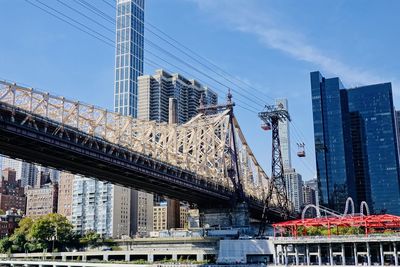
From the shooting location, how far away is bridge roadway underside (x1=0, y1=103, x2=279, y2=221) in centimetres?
6438

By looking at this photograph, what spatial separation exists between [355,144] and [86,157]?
135 meters

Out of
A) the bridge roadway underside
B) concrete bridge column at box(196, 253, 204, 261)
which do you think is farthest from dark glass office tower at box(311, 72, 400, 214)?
concrete bridge column at box(196, 253, 204, 261)

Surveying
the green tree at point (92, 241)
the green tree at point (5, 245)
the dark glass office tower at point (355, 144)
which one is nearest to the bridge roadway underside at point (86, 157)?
the green tree at point (92, 241)

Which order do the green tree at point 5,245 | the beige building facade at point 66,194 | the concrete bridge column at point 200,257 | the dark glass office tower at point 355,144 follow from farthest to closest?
the beige building facade at point 66,194 < the dark glass office tower at point 355,144 < the green tree at point 5,245 < the concrete bridge column at point 200,257

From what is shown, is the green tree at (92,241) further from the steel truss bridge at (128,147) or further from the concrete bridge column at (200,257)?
the concrete bridge column at (200,257)

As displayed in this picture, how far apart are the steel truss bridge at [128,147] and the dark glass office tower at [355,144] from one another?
49251mm

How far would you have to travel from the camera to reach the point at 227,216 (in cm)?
11831

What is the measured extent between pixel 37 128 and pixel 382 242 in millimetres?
52153

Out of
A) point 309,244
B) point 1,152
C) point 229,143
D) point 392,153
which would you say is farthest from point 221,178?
point 392,153

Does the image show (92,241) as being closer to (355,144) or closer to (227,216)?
(227,216)

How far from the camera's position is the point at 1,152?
71188 millimetres

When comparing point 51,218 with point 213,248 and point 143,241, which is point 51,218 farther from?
point 213,248

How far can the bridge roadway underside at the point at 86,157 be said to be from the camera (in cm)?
6438

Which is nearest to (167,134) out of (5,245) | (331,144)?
(5,245)
